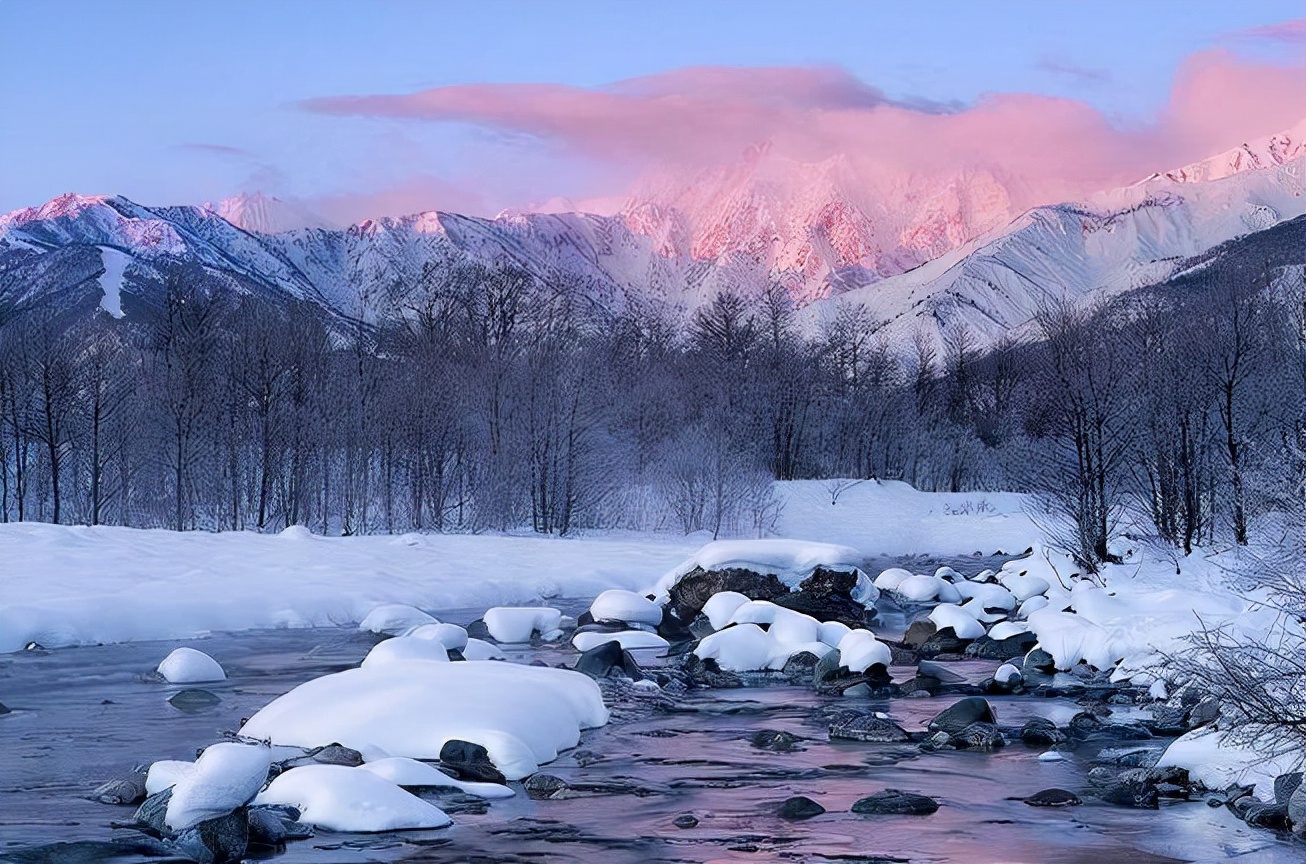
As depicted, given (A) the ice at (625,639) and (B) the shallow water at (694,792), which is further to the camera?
(A) the ice at (625,639)

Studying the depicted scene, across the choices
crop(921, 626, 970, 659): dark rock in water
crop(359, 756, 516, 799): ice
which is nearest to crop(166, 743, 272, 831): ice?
crop(359, 756, 516, 799): ice

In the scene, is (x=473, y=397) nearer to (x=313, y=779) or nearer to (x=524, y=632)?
(x=524, y=632)

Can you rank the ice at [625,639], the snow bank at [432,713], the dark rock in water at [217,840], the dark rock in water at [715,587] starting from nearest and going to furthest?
the dark rock in water at [217,840] → the snow bank at [432,713] → the ice at [625,639] → the dark rock in water at [715,587]

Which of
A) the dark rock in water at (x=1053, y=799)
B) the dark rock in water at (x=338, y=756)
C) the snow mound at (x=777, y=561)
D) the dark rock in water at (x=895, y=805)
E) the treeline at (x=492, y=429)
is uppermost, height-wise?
the treeline at (x=492, y=429)

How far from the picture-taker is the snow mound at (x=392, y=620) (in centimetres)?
1945

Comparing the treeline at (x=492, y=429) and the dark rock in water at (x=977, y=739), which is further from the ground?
the treeline at (x=492, y=429)

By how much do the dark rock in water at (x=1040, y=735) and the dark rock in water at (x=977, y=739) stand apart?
0.84 ft

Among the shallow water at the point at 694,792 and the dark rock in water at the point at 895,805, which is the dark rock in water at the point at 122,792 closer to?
the shallow water at the point at 694,792

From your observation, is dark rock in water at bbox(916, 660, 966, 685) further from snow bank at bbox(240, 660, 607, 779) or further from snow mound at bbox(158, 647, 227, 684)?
snow mound at bbox(158, 647, 227, 684)

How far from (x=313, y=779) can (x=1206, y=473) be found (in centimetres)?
2589

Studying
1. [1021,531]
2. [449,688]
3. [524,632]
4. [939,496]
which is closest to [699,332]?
[939,496]

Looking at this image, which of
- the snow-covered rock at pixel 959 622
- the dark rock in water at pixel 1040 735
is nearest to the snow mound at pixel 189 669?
the dark rock in water at pixel 1040 735

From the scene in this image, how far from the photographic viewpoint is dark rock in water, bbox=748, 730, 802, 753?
1205cm

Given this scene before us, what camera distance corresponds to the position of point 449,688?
11.7 m
